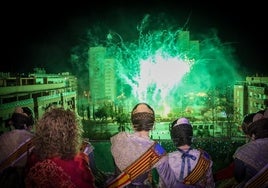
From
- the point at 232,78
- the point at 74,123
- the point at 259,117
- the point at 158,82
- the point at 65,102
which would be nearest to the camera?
the point at 74,123

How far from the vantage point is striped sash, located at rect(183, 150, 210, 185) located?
312 cm

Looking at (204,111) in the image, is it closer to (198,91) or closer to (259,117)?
(198,91)

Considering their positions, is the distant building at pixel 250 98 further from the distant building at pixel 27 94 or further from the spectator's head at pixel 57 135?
the spectator's head at pixel 57 135

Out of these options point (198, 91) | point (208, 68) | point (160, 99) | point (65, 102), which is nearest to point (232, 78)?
point (208, 68)

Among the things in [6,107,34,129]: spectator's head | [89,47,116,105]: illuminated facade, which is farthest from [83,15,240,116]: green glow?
[6,107,34,129]: spectator's head

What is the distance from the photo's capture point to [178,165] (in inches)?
124

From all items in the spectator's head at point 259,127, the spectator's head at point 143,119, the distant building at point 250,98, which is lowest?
the distant building at point 250,98

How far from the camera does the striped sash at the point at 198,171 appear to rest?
3.12 metres

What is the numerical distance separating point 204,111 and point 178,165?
4758cm

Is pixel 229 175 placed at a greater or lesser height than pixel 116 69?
lesser

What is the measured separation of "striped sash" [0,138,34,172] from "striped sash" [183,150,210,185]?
1.85 meters

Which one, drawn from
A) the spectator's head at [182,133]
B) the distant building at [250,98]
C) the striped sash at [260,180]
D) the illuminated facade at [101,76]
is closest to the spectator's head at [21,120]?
the spectator's head at [182,133]

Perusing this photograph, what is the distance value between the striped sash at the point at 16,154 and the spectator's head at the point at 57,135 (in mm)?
1077

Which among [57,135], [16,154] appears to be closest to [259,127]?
[57,135]
